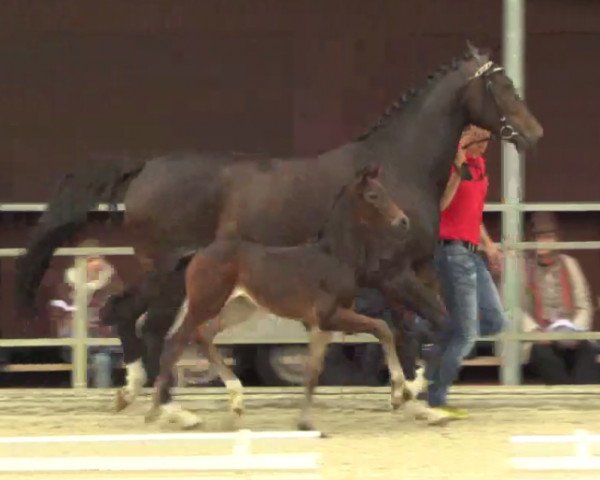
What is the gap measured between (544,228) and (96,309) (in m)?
3.20

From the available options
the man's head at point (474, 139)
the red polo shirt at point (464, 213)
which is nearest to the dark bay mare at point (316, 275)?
the red polo shirt at point (464, 213)

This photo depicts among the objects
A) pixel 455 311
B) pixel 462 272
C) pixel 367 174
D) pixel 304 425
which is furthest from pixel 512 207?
pixel 304 425

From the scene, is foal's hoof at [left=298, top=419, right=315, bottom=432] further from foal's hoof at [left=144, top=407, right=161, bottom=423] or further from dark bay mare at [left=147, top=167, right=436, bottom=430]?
foal's hoof at [left=144, top=407, right=161, bottom=423]

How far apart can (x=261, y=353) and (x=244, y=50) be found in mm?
2602

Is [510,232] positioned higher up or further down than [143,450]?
higher up

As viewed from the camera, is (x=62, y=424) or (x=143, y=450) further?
(x=62, y=424)

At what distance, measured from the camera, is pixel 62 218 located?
29.7ft

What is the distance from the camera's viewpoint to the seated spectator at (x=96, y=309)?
9789mm

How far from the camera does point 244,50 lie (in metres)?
11.2

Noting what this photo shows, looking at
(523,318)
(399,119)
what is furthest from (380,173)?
(523,318)

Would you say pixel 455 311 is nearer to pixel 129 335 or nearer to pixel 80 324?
pixel 129 335

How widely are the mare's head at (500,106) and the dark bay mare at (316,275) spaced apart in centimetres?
92

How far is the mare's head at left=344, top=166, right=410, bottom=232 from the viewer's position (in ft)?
25.9

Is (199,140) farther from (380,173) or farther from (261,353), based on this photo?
(380,173)
